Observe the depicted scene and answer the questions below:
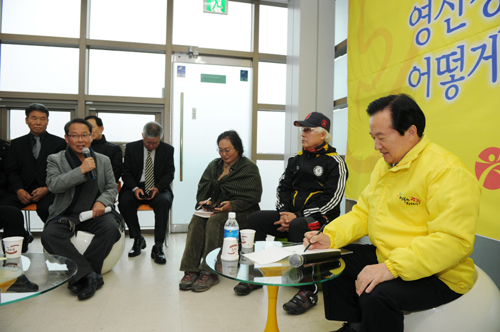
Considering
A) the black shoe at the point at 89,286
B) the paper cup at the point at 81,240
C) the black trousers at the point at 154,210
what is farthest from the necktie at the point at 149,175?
the black shoe at the point at 89,286

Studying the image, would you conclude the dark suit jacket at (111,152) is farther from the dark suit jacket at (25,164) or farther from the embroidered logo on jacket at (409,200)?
the embroidered logo on jacket at (409,200)

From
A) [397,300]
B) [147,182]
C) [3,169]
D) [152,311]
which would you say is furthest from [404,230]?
[3,169]

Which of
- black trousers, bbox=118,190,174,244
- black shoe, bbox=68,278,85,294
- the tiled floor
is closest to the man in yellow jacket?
the tiled floor

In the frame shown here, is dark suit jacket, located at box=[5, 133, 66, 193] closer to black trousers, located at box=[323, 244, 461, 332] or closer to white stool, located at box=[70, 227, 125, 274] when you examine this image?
white stool, located at box=[70, 227, 125, 274]

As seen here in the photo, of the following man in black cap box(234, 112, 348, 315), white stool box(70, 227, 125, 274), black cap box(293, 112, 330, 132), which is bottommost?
white stool box(70, 227, 125, 274)

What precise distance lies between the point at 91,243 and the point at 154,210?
0.85 metres

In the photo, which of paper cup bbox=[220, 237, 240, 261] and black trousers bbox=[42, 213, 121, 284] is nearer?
paper cup bbox=[220, 237, 240, 261]

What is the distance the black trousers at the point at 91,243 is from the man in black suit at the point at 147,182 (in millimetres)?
601

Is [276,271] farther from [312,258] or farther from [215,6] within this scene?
[215,6]

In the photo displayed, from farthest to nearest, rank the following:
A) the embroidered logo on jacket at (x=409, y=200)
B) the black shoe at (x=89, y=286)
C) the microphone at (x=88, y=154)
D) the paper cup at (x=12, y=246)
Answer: the microphone at (x=88, y=154), the black shoe at (x=89, y=286), the paper cup at (x=12, y=246), the embroidered logo on jacket at (x=409, y=200)

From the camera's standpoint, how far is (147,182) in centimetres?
338

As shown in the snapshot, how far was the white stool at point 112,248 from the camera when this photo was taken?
239cm

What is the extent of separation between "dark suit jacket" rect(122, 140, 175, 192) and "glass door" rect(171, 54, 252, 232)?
0.72 metres

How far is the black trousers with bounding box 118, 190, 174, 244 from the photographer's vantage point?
315 centimetres
